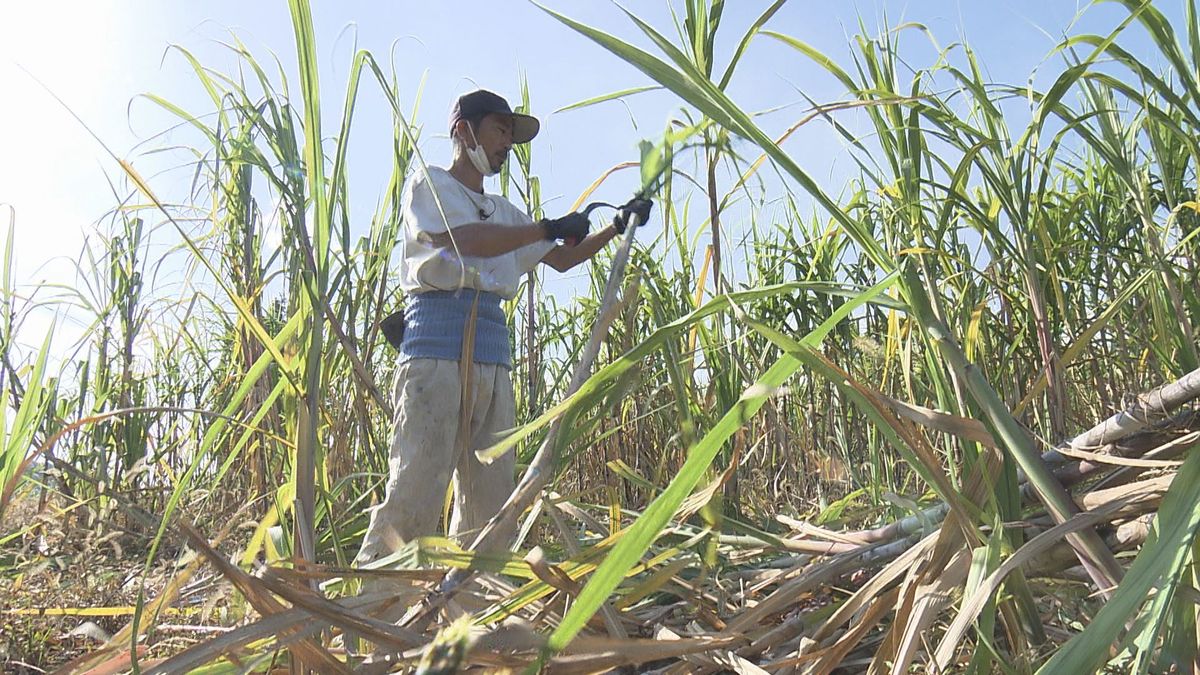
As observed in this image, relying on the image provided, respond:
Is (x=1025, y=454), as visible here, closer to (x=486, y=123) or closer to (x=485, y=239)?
(x=485, y=239)

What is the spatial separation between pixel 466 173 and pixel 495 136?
140 millimetres

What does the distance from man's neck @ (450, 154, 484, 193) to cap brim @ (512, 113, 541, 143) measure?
0.20 m

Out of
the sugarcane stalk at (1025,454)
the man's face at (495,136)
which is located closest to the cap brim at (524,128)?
the man's face at (495,136)

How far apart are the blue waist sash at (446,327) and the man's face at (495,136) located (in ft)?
1.38

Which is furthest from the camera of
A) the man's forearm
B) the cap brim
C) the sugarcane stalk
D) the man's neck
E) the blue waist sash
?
the cap brim

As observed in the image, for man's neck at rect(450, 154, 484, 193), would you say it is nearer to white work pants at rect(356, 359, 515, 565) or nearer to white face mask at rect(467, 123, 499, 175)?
white face mask at rect(467, 123, 499, 175)

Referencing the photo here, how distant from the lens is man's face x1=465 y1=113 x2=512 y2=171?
2375mm

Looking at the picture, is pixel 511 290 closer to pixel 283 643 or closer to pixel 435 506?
pixel 435 506

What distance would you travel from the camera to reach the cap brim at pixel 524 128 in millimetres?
2463

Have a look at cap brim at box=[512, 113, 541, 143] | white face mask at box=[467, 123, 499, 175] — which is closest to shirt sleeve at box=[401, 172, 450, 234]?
white face mask at box=[467, 123, 499, 175]

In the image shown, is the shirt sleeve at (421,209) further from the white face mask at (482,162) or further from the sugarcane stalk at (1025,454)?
the sugarcane stalk at (1025,454)

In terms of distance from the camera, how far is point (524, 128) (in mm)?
2482

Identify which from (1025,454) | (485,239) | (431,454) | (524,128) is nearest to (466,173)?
(524,128)

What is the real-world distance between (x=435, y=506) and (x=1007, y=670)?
163 cm
